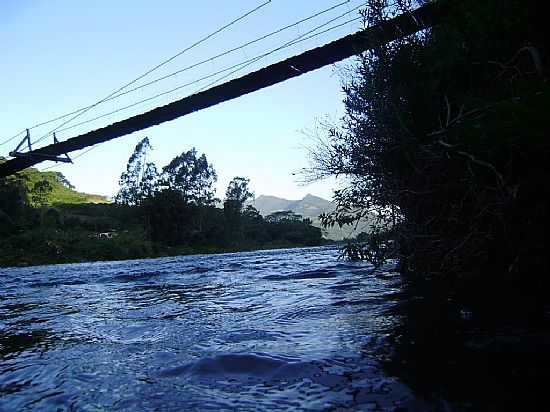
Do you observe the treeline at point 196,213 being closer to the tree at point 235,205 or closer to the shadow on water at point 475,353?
the tree at point 235,205

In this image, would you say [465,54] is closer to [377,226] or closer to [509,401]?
[377,226]

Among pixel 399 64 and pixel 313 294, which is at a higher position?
pixel 399 64

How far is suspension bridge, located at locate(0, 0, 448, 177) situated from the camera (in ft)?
18.5

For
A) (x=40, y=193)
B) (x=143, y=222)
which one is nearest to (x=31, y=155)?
(x=143, y=222)

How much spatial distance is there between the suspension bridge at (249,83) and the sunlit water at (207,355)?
3.44 metres

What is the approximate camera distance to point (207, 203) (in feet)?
151

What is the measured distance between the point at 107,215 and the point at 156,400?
144 feet

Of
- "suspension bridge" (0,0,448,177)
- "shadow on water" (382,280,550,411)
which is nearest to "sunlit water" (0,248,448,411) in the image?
"shadow on water" (382,280,550,411)

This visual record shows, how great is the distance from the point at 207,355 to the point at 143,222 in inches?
1470

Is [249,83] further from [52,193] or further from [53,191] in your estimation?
[53,191]

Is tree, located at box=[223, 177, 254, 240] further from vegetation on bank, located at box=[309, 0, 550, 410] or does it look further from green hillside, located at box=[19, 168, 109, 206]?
vegetation on bank, located at box=[309, 0, 550, 410]

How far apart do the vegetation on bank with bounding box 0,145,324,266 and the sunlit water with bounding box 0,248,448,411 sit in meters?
22.1

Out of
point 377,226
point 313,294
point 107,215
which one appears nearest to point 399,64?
point 377,226

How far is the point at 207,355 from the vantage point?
2629 mm
